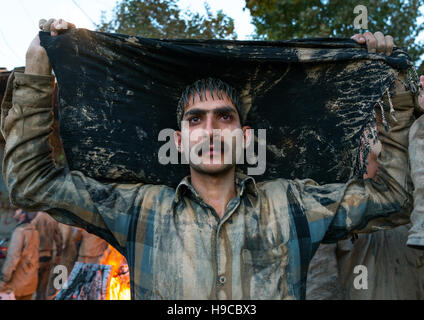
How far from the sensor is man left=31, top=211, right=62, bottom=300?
27.1ft

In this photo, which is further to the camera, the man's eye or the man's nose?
the man's eye

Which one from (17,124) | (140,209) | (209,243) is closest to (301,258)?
(209,243)

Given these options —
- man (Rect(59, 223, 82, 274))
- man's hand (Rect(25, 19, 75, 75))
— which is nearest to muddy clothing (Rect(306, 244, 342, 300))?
man's hand (Rect(25, 19, 75, 75))

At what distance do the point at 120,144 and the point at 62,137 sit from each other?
347mm

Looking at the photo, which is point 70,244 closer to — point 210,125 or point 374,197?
point 210,125

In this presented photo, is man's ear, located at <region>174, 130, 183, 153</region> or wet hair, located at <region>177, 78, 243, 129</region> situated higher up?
wet hair, located at <region>177, 78, 243, 129</region>

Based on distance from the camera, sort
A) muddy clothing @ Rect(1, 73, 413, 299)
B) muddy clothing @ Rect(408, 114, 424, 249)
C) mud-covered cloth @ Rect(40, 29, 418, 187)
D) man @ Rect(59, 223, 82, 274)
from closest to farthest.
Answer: muddy clothing @ Rect(408, 114, 424, 249) → muddy clothing @ Rect(1, 73, 413, 299) → mud-covered cloth @ Rect(40, 29, 418, 187) → man @ Rect(59, 223, 82, 274)

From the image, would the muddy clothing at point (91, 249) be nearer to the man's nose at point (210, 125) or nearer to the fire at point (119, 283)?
the fire at point (119, 283)

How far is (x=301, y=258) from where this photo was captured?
89.2 inches

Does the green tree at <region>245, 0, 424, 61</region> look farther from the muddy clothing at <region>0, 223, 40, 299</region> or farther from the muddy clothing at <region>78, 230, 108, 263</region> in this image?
the muddy clothing at <region>0, 223, 40, 299</region>

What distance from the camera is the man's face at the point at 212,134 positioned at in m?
2.34

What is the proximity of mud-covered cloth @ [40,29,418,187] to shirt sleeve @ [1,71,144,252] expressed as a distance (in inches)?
5.6

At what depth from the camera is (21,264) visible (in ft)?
23.0
